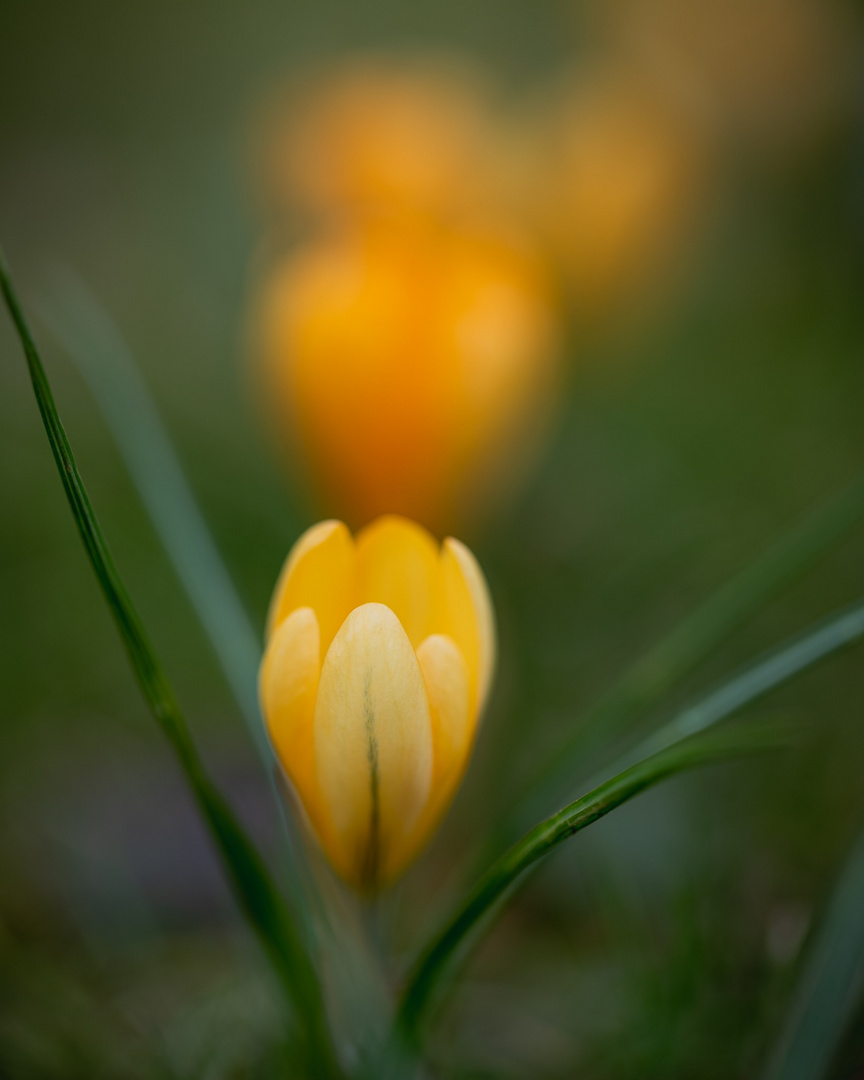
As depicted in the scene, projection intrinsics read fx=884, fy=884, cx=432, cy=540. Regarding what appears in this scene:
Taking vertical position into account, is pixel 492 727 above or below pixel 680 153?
below

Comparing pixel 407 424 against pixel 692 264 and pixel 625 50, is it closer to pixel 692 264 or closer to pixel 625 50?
pixel 692 264

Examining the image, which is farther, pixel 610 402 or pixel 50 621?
pixel 610 402

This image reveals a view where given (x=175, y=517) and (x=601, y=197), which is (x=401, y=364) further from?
(x=601, y=197)

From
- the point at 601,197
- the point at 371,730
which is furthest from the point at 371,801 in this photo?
the point at 601,197

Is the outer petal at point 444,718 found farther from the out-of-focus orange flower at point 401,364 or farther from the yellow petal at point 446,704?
the out-of-focus orange flower at point 401,364

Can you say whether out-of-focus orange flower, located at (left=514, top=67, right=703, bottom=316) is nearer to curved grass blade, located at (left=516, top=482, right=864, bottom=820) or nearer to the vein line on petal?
curved grass blade, located at (left=516, top=482, right=864, bottom=820)

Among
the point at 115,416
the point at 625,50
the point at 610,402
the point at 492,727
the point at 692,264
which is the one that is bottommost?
the point at 492,727

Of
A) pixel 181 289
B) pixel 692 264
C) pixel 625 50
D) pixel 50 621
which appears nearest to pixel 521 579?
pixel 50 621
